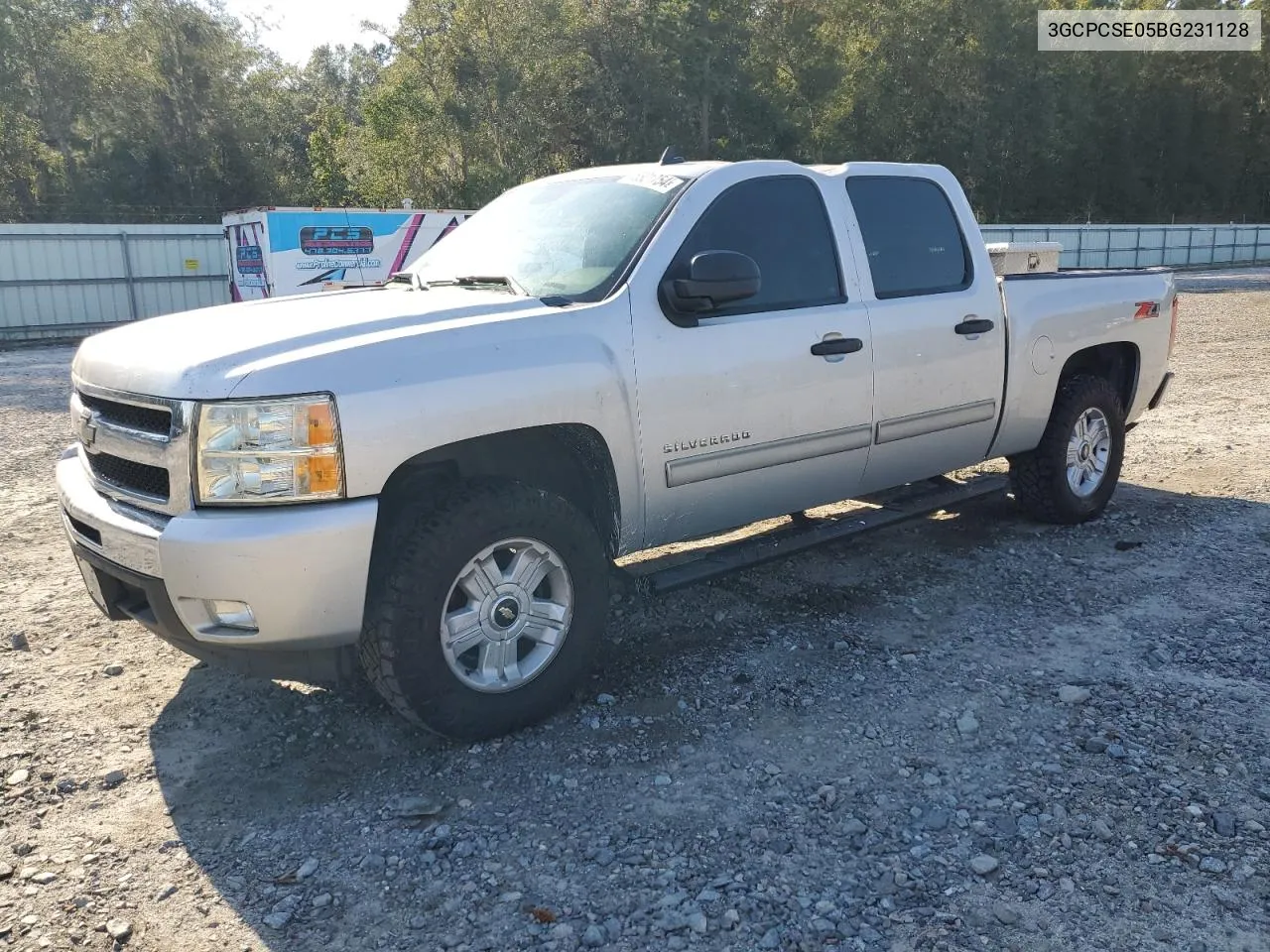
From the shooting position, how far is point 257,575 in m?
3.10

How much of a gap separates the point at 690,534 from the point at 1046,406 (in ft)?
8.43

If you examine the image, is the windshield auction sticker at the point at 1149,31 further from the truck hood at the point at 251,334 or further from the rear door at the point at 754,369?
the truck hood at the point at 251,334

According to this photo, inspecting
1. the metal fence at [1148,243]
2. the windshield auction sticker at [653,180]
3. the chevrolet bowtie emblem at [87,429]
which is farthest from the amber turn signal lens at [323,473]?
the metal fence at [1148,243]

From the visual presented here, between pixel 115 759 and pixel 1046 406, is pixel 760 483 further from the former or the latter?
pixel 115 759

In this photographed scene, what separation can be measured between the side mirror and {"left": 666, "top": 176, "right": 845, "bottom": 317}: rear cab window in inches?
7.7

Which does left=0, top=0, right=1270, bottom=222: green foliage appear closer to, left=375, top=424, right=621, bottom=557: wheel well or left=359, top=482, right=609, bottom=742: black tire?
left=375, top=424, right=621, bottom=557: wheel well

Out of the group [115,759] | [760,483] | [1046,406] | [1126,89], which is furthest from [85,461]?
[1126,89]

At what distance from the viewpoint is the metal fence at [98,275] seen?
19.4 metres

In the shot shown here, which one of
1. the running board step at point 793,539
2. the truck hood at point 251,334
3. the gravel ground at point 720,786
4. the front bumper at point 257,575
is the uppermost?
the truck hood at point 251,334

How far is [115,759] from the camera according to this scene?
12.0ft

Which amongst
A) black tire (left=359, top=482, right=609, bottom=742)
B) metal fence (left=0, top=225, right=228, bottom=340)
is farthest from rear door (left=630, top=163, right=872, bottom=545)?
metal fence (left=0, top=225, right=228, bottom=340)

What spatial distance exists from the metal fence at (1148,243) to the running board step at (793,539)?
2662cm

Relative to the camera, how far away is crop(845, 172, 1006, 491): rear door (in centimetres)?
486

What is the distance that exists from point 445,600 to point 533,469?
83cm
